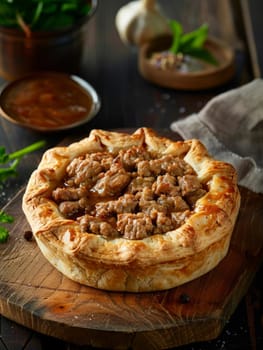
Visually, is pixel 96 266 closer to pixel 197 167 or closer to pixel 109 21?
pixel 197 167

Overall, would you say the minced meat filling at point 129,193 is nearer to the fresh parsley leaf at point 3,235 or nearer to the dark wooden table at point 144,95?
the fresh parsley leaf at point 3,235

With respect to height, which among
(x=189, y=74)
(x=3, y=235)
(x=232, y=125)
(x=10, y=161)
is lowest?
(x=232, y=125)

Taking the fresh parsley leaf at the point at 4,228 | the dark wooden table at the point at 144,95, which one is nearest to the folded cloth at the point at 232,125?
the dark wooden table at the point at 144,95

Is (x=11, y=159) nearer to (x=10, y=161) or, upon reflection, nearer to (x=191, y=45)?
(x=10, y=161)

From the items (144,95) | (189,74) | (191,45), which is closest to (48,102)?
(144,95)

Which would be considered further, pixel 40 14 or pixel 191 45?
pixel 191 45

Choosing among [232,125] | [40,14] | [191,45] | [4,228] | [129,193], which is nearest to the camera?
[129,193]

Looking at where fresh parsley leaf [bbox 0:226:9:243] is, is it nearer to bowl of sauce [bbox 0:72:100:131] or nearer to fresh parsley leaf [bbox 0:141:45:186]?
fresh parsley leaf [bbox 0:141:45:186]
